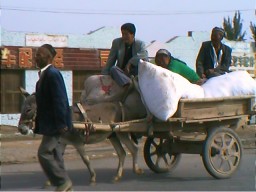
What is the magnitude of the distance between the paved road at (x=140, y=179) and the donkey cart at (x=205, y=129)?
0.92 feet

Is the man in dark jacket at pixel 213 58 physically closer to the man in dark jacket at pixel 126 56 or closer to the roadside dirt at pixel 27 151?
the man in dark jacket at pixel 126 56

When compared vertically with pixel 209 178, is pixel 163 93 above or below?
above

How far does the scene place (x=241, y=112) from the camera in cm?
982

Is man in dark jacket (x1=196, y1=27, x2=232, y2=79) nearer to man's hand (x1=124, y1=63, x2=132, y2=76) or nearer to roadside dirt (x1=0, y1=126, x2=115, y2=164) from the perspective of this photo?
man's hand (x1=124, y1=63, x2=132, y2=76)

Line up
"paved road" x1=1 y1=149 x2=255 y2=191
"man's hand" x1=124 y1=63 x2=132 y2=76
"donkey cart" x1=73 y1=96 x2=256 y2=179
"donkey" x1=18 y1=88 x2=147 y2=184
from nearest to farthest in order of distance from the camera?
"donkey" x1=18 y1=88 x2=147 y2=184, "paved road" x1=1 y1=149 x2=255 y2=191, "donkey cart" x1=73 y1=96 x2=256 y2=179, "man's hand" x1=124 y1=63 x2=132 y2=76

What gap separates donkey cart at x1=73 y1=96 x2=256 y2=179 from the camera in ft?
29.3

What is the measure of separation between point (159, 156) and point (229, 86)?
172cm

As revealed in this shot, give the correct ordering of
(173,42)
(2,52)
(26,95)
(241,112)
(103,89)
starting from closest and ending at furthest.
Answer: (26,95) < (103,89) < (241,112) < (2,52) < (173,42)

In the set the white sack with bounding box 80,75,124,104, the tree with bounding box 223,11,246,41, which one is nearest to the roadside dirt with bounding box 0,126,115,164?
the white sack with bounding box 80,75,124,104

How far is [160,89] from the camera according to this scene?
8.78m

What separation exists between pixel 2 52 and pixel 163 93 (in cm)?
1395

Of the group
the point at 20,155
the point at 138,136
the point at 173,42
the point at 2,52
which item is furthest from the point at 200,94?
the point at 173,42

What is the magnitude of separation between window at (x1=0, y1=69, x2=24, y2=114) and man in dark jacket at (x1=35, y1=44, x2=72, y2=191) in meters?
14.9

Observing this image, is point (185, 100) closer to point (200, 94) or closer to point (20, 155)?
point (200, 94)
